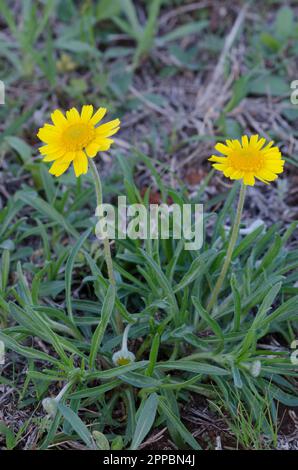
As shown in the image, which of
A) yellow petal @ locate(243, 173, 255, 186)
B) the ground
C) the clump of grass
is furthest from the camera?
the ground

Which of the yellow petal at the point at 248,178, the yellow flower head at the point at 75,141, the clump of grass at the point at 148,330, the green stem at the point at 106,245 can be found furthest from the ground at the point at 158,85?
the yellow petal at the point at 248,178

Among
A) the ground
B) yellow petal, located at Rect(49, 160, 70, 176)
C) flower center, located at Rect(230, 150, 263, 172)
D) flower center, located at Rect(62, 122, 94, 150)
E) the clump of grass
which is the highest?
the ground

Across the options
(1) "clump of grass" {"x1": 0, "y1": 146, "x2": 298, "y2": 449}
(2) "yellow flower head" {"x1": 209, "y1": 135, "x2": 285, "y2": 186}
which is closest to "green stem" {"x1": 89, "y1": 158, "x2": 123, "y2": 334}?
(1) "clump of grass" {"x1": 0, "y1": 146, "x2": 298, "y2": 449}

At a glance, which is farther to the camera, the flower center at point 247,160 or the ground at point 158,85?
the ground at point 158,85

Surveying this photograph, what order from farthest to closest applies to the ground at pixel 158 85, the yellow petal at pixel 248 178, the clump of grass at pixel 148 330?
the ground at pixel 158 85 → the clump of grass at pixel 148 330 → the yellow petal at pixel 248 178

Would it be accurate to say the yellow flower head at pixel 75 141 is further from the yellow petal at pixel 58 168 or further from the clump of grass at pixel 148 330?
the clump of grass at pixel 148 330

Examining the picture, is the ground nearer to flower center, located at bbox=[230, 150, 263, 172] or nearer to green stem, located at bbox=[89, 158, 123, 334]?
green stem, located at bbox=[89, 158, 123, 334]
